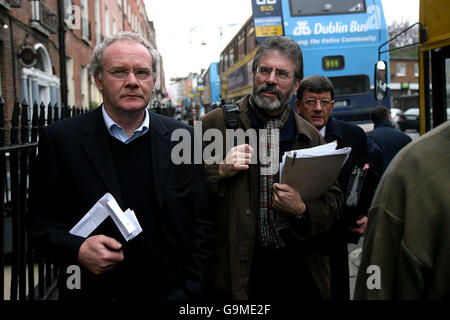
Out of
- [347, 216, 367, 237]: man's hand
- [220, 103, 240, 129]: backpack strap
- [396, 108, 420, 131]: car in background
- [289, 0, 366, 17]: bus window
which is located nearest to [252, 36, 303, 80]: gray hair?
[220, 103, 240, 129]: backpack strap

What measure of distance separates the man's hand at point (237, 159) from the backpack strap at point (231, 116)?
188 millimetres

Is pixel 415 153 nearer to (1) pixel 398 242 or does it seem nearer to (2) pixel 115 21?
(1) pixel 398 242

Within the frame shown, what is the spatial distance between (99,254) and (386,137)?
4673 mm

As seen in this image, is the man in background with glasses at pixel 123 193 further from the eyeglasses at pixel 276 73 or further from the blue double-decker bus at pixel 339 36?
the blue double-decker bus at pixel 339 36

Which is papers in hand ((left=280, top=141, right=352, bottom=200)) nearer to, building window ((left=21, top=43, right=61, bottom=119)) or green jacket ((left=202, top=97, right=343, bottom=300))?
green jacket ((left=202, top=97, right=343, bottom=300))

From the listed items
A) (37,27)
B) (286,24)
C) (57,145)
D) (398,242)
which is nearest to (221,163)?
(57,145)

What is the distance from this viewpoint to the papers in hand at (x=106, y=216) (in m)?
1.83

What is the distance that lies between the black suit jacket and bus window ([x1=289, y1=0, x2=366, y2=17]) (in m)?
8.83

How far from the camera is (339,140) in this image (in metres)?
2.88

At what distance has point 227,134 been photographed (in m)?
2.25

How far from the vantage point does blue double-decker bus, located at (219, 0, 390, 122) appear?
992 cm

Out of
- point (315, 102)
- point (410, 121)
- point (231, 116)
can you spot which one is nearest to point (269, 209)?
point (231, 116)

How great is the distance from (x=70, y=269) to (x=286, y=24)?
29.7 feet

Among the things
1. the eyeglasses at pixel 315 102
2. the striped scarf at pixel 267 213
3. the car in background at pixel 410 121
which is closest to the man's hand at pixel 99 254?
the striped scarf at pixel 267 213
